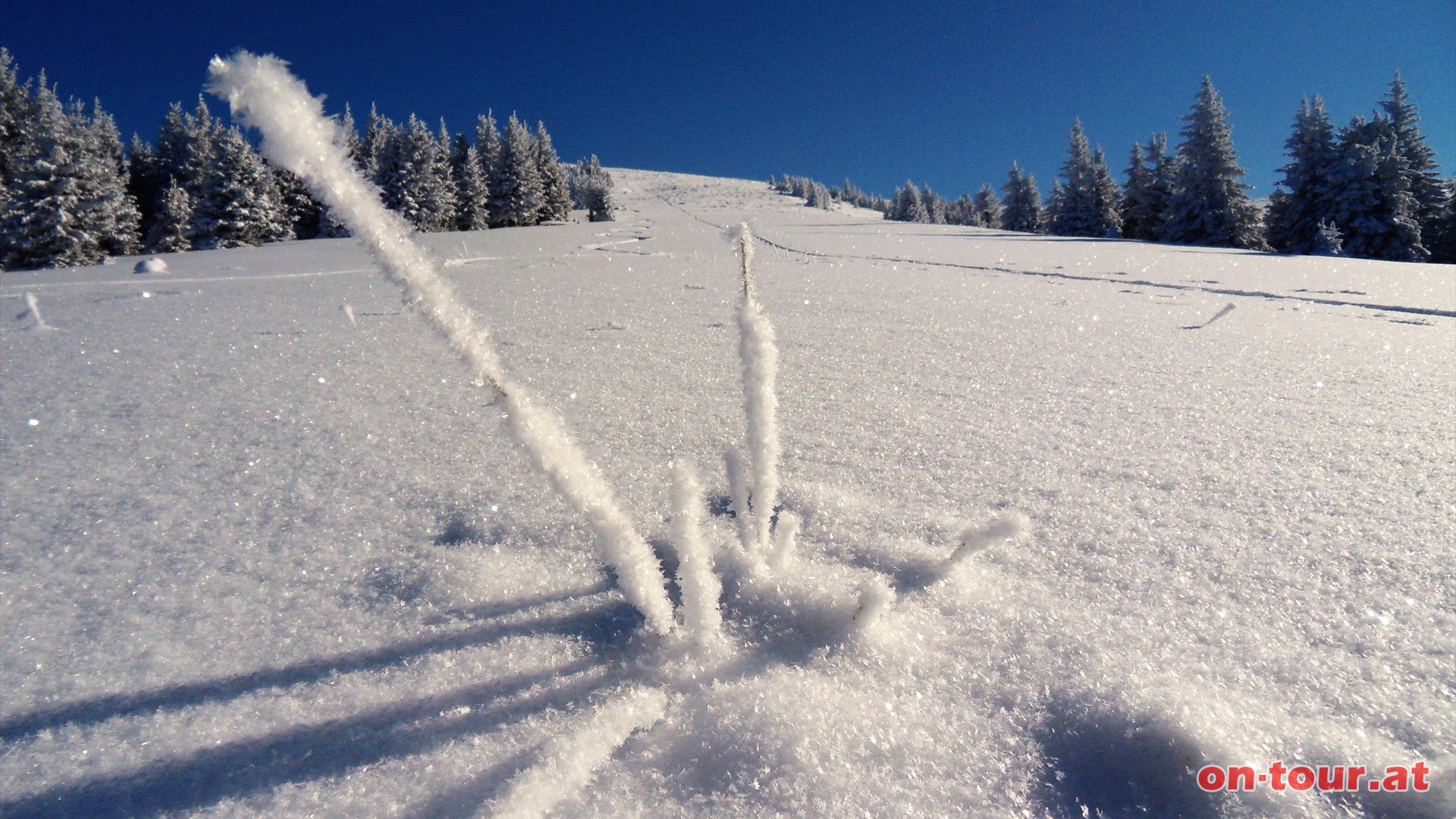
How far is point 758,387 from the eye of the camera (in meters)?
0.95

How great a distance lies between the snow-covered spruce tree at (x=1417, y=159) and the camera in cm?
1802

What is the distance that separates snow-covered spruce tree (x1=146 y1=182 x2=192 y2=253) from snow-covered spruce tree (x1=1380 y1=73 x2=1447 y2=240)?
3610cm

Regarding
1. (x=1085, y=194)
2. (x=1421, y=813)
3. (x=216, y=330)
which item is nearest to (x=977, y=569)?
(x=1421, y=813)

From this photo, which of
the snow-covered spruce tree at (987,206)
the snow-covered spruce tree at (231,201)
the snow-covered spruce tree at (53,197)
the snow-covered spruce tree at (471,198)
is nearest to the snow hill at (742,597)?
the snow-covered spruce tree at (53,197)

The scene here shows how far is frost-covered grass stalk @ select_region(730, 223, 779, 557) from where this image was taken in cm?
92

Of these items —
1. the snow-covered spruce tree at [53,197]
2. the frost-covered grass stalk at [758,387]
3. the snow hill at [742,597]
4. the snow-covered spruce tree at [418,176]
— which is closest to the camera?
the snow hill at [742,597]

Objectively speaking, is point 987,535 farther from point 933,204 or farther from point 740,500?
point 933,204

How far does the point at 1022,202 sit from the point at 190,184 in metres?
36.0

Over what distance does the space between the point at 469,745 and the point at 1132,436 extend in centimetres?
164

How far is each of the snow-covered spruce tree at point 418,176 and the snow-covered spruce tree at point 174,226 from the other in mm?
5682

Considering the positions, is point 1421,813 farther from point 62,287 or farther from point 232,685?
point 62,287

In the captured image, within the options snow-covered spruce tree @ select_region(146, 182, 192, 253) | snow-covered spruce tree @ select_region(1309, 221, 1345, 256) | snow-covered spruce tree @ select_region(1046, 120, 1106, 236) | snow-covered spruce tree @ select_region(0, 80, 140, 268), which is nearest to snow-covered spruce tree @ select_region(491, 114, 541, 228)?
snow-covered spruce tree @ select_region(146, 182, 192, 253)

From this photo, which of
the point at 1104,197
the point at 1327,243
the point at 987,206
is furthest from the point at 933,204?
the point at 1327,243

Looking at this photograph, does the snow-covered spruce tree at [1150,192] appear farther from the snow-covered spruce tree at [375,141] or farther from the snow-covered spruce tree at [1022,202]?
the snow-covered spruce tree at [375,141]
